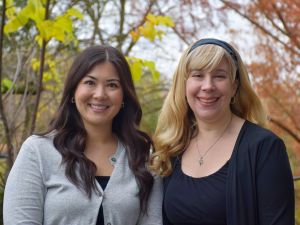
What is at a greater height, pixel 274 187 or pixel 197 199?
pixel 274 187

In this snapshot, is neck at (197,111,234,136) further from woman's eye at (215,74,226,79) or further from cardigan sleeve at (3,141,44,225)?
cardigan sleeve at (3,141,44,225)

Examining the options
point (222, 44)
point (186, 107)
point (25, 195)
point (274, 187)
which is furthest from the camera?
point (186, 107)

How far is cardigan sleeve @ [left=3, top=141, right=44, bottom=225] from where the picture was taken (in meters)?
2.87

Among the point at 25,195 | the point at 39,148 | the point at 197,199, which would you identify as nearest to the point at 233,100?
the point at 197,199

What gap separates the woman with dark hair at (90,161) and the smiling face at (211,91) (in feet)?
1.18

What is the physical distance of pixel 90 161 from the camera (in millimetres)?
3105

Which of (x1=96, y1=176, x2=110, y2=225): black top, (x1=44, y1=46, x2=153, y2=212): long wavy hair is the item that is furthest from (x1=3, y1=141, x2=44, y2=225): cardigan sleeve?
(x1=96, y1=176, x2=110, y2=225): black top

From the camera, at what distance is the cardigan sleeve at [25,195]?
2873 mm

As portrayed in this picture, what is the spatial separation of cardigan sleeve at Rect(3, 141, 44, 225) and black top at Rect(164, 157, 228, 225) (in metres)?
0.68

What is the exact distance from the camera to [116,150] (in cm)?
329

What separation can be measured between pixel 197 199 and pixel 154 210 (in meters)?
0.30

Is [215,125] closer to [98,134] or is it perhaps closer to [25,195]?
[98,134]

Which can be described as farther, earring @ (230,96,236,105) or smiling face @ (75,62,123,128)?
earring @ (230,96,236,105)

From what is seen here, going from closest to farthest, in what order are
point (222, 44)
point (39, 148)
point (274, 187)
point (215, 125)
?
point (274, 187)
point (39, 148)
point (222, 44)
point (215, 125)
